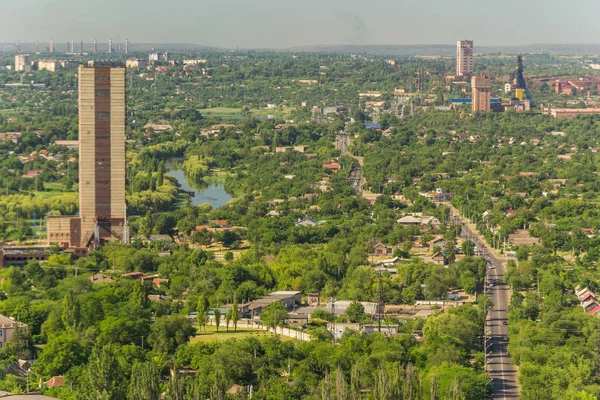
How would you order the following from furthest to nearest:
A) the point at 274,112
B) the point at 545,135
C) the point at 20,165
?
the point at 274,112 < the point at 545,135 < the point at 20,165

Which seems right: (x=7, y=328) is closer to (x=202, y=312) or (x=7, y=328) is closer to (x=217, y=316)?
(x=202, y=312)

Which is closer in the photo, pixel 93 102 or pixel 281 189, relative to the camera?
pixel 93 102

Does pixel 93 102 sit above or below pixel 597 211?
above

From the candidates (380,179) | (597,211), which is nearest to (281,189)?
(380,179)

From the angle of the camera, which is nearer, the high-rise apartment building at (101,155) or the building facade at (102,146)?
the high-rise apartment building at (101,155)

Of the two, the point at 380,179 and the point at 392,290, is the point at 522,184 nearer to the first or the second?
the point at 380,179

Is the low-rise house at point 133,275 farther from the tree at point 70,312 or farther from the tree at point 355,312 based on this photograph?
the tree at point 355,312

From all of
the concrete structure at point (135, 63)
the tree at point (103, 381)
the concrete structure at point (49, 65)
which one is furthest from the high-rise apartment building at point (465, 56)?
the tree at point (103, 381)
